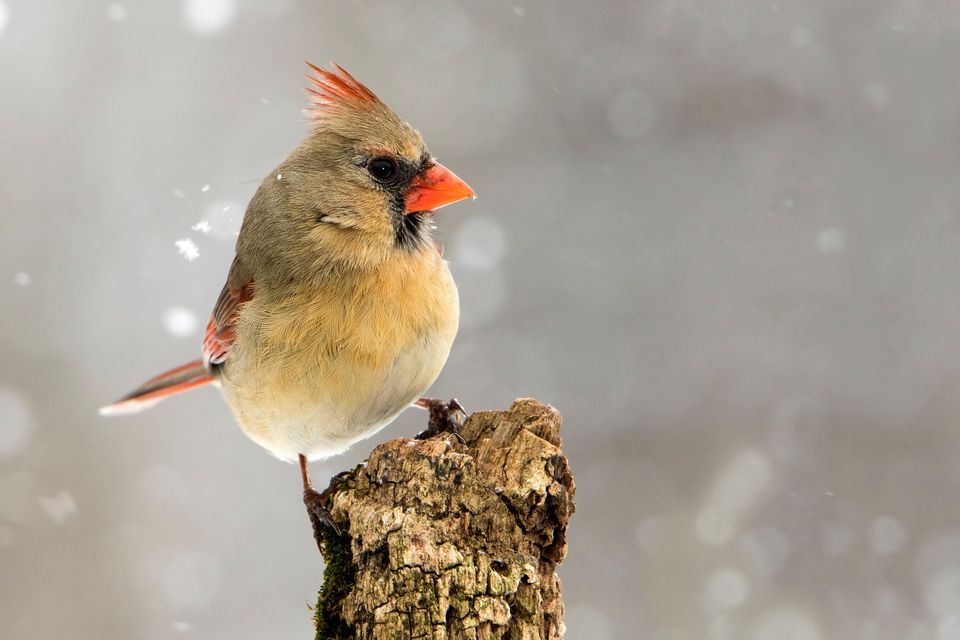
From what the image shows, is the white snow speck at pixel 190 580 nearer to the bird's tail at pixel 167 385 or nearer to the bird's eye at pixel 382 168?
the bird's tail at pixel 167 385

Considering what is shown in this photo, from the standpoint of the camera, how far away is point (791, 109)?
4352 mm

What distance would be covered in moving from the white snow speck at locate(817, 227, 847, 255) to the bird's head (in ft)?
7.70

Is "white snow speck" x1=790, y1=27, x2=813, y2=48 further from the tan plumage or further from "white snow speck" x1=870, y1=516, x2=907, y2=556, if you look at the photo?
the tan plumage

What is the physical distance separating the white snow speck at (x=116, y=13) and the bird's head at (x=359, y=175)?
3.09m

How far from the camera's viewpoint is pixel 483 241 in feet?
14.4

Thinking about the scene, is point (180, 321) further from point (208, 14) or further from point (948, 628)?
point (948, 628)

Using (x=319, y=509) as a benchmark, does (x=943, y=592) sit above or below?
above

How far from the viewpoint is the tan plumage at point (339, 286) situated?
87.7 inches

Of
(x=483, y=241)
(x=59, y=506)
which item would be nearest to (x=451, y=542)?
(x=483, y=241)

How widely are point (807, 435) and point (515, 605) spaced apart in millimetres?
2708

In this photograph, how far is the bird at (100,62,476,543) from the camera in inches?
87.7

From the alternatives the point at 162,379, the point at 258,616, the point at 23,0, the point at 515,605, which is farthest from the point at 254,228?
the point at 23,0

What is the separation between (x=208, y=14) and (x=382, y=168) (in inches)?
118

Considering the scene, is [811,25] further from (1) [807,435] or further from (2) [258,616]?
(2) [258,616]
